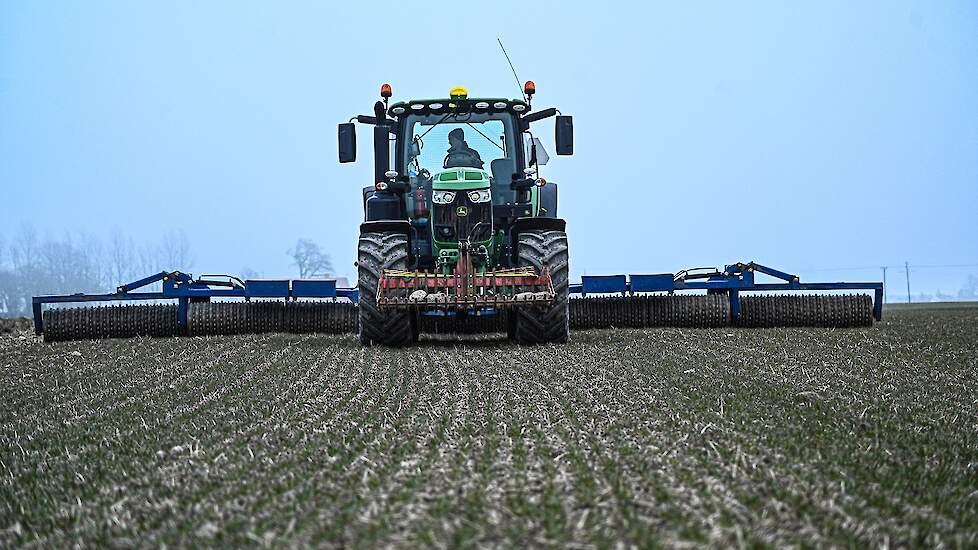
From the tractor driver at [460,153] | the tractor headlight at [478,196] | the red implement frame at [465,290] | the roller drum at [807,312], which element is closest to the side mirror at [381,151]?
the tractor driver at [460,153]

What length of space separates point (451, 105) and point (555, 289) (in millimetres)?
2325

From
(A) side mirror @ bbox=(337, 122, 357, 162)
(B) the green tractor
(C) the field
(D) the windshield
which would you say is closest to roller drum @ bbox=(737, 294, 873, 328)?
(B) the green tractor

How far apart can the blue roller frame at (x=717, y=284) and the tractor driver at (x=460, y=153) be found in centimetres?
291

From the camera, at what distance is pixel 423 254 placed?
10562 millimetres

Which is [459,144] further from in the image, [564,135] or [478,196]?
[564,135]

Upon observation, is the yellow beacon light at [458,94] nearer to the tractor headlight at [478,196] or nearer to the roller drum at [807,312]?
the tractor headlight at [478,196]

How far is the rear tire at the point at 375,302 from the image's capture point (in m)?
9.91

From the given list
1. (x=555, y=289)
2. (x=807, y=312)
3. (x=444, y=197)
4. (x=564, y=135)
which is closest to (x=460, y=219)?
(x=444, y=197)

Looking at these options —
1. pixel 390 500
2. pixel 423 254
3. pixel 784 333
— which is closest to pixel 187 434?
pixel 390 500

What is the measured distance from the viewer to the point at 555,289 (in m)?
9.95

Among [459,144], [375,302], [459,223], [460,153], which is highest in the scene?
[459,144]

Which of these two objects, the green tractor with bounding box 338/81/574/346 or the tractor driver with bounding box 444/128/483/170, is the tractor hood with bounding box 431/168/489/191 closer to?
the green tractor with bounding box 338/81/574/346

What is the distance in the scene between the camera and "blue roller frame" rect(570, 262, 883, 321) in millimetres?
12852

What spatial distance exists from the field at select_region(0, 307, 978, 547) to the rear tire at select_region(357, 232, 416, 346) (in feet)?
6.72
